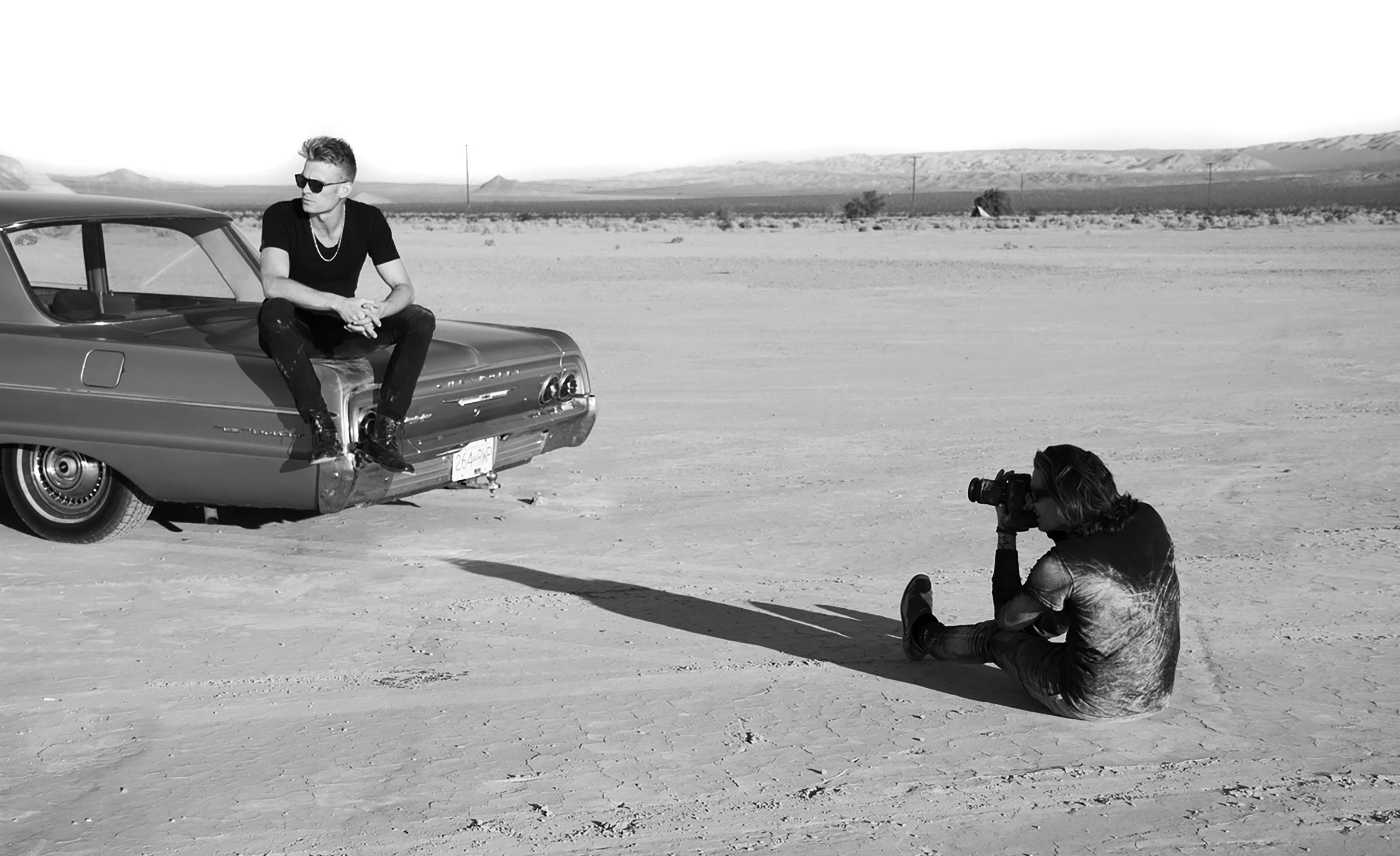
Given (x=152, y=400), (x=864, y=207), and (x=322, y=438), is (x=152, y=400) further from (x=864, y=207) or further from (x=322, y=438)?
(x=864, y=207)

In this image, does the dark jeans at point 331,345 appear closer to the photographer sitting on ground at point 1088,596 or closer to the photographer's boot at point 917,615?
the photographer's boot at point 917,615

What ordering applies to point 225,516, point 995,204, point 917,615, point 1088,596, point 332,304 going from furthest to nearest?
point 995,204 < point 225,516 < point 332,304 < point 917,615 < point 1088,596

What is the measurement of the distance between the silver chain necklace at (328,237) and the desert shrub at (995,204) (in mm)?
64349

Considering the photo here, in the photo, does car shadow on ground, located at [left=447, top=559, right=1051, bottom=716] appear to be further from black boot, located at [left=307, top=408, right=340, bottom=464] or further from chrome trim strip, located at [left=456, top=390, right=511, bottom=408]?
black boot, located at [left=307, top=408, right=340, bottom=464]

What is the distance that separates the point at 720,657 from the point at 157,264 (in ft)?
12.8

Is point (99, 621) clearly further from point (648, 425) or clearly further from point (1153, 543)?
point (648, 425)

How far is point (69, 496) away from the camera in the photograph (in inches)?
268

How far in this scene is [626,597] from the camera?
6148 mm

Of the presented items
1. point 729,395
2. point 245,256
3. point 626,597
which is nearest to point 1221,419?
point 729,395

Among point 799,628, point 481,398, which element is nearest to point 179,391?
point 481,398

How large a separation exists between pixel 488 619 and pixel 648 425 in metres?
4.40

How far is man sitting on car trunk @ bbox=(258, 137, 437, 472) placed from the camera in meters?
5.97

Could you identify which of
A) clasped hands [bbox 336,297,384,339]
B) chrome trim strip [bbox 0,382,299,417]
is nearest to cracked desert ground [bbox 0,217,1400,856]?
chrome trim strip [bbox 0,382,299,417]

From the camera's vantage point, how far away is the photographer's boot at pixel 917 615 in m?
5.17
